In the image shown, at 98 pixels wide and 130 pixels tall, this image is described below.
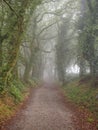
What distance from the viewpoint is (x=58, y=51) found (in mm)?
37844

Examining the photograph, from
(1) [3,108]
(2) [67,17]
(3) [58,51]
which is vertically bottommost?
(1) [3,108]

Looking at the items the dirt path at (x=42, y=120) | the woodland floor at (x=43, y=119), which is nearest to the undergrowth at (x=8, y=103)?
the woodland floor at (x=43, y=119)

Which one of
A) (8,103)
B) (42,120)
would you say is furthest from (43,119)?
(8,103)

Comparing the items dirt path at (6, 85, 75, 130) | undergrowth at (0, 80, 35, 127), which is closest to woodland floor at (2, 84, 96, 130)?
dirt path at (6, 85, 75, 130)

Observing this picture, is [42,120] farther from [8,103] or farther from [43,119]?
[8,103]

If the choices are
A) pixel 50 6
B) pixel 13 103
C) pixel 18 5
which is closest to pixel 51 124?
pixel 13 103

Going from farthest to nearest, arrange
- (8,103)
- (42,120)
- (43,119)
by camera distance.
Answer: (8,103) < (43,119) < (42,120)

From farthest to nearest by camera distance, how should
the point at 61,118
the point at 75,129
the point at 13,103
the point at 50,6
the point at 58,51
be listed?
the point at 58,51 < the point at 50,6 < the point at 13,103 < the point at 61,118 < the point at 75,129

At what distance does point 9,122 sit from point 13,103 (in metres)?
4.31

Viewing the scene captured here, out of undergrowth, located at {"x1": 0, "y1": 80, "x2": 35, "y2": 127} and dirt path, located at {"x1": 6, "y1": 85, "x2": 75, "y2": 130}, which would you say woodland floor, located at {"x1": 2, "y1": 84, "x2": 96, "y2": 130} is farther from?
undergrowth, located at {"x1": 0, "y1": 80, "x2": 35, "y2": 127}

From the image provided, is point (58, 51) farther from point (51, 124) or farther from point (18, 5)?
point (51, 124)

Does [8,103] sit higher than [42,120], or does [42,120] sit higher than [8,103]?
[8,103]

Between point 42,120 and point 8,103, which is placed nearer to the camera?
point 42,120

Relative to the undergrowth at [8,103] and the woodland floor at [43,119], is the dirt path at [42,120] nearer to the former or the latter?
the woodland floor at [43,119]
